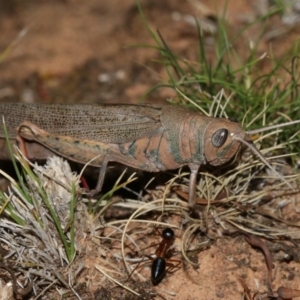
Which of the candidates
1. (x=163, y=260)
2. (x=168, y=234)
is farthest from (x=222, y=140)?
(x=163, y=260)

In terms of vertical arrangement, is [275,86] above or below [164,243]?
above

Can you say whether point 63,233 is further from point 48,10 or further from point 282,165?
point 48,10

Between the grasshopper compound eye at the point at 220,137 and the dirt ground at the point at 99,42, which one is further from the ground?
the grasshopper compound eye at the point at 220,137

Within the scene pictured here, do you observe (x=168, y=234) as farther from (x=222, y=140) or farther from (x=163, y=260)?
(x=222, y=140)

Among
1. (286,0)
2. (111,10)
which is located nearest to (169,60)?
(286,0)

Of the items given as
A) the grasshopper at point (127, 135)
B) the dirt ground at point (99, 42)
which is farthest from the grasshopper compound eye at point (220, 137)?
the dirt ground at point (99, 42)

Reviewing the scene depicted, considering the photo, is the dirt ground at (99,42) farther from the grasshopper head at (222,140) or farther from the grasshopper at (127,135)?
the grasshopper head at (222,140)

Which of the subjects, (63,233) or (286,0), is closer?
(63,233)

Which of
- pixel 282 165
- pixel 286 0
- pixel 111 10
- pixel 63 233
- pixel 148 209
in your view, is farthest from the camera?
pixel 111 10
